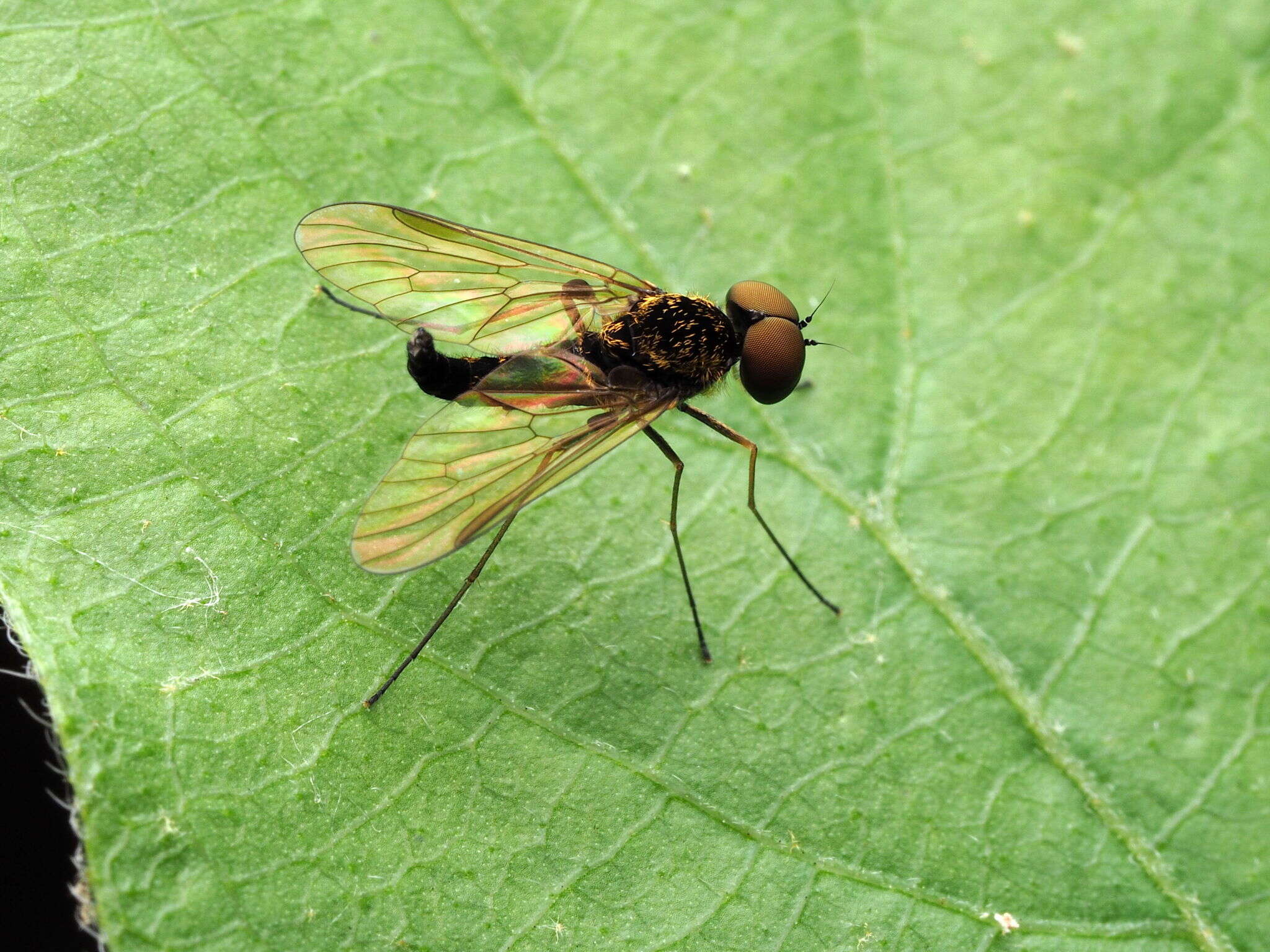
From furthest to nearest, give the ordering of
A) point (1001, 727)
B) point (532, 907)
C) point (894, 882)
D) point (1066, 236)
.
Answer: point (1066, 236) → point (1001, 727) → point (894, 882) → point (532, 907)

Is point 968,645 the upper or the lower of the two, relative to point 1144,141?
lower

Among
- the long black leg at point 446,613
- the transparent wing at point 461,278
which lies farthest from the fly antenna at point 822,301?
the long black leg at point 446,613

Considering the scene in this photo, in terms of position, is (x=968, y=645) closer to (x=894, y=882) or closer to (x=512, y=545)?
(x=894, y=882)

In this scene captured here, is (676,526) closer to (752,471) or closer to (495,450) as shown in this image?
(752,471)

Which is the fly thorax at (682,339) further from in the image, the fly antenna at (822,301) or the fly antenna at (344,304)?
the fly antenna at (344,304)

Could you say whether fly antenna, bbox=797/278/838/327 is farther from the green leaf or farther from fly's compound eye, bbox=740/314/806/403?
fly's compound eye, bbox=740/314/806/403

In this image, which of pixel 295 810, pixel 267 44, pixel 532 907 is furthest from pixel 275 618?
pixel 267 44

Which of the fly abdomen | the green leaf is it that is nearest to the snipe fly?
the fly abdomen
